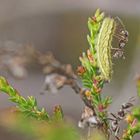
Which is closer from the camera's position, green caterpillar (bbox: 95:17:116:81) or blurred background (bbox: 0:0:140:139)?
green caterpillar (bbox: 95:17:116:81)

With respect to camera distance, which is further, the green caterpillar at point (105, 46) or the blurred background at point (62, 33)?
the blurred background at point (62, 33)

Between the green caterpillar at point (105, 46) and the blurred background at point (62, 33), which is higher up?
the green caterpillar at point (105, 46)

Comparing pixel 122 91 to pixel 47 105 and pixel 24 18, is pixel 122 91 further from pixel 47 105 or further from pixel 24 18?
pixel 24 18

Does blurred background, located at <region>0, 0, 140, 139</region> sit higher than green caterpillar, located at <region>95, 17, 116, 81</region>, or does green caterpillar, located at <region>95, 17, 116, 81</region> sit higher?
green caterpillar, located at <region>95, 17, 116, 81</region>

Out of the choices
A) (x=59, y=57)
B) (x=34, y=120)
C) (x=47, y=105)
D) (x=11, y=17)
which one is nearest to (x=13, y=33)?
(x=11, y=17)
